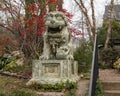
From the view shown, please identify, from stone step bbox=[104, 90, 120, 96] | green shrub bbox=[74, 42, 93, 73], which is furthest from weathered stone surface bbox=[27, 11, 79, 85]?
green shrub bbox=[74, 42, 93, 73]

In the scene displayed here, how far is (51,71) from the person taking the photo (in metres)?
9.09

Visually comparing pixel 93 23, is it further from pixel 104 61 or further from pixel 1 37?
pixel 1 37

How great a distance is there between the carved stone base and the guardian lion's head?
949 mm

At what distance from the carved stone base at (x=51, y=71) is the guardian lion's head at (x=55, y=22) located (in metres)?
0.95

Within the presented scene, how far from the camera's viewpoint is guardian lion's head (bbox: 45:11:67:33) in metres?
9.24

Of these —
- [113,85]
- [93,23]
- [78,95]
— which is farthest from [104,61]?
[78,95]

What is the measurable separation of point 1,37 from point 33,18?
2509 millimetres

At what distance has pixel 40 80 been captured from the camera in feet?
29.4

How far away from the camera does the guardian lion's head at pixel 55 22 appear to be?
9242 millimetres

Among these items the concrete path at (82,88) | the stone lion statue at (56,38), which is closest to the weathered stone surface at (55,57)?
the stone lion statue at (56,38)

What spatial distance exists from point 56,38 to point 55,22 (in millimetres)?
465

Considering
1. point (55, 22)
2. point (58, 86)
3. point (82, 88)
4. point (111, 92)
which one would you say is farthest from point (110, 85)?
point (55, 22)

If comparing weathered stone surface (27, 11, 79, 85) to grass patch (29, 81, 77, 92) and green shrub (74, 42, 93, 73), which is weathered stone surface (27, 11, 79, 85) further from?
green shrub (74, 42, 93, 73)

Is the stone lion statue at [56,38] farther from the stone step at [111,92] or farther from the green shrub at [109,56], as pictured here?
the green shrub at [109,56]
